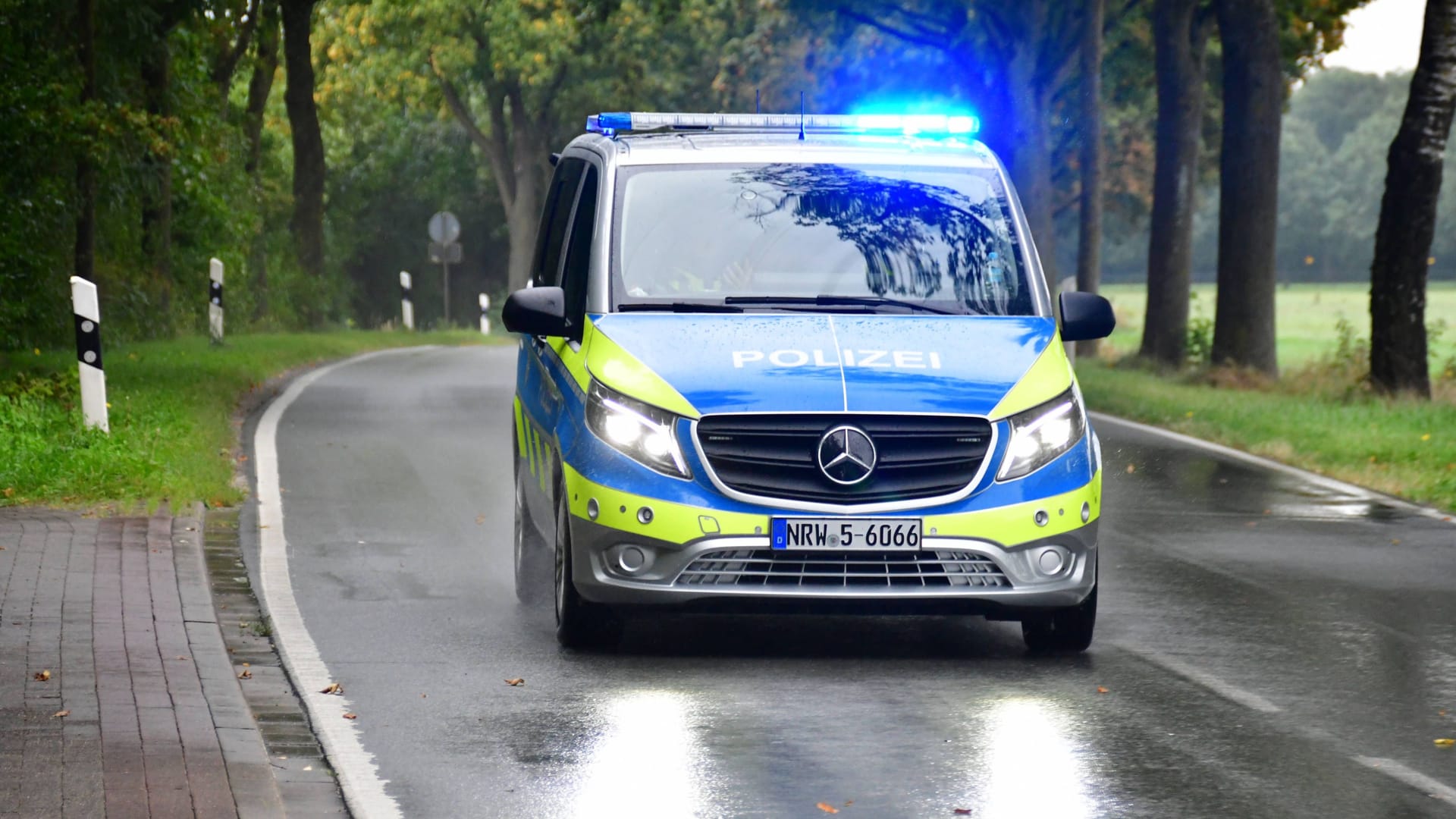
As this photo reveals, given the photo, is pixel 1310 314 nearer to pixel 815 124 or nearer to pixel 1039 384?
pixel 815 124

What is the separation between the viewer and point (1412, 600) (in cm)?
1021

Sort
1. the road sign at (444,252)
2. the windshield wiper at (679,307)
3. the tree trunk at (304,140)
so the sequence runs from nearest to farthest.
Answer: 1. the windshield wiper at (679,307)
2. the tree trunk at (304,140)
3. the road sign at (444,252)

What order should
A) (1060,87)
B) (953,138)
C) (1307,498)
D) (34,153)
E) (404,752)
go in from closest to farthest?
(404,752)
(953,138)
(1307,498)
(34,153)
(1060,87)

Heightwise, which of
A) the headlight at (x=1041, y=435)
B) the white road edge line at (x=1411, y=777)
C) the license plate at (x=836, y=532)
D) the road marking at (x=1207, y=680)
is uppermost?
the headlight at (x=1041, y=435)

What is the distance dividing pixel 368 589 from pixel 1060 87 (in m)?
36.0

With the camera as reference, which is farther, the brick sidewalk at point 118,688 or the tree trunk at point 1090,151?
the tree trunk at point 1090,151

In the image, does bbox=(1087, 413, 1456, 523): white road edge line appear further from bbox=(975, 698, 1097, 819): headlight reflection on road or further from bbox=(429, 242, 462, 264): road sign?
bbox=(429, 242, 462, 264): road sign

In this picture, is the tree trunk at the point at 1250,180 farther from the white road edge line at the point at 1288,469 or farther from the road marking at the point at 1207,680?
the road marking at the point at 1207,680

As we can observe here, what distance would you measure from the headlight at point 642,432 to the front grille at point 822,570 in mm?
355

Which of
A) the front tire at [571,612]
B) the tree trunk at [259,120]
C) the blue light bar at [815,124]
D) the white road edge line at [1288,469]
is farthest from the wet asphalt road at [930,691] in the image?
the tree trunk at [259,120]

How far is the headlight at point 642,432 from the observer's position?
8.20 meters

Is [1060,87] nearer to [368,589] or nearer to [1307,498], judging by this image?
[1307,498]

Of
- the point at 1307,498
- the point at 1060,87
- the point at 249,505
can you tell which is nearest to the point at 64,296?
the point at 249,505

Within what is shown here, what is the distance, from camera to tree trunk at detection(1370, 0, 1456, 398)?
21.1m
